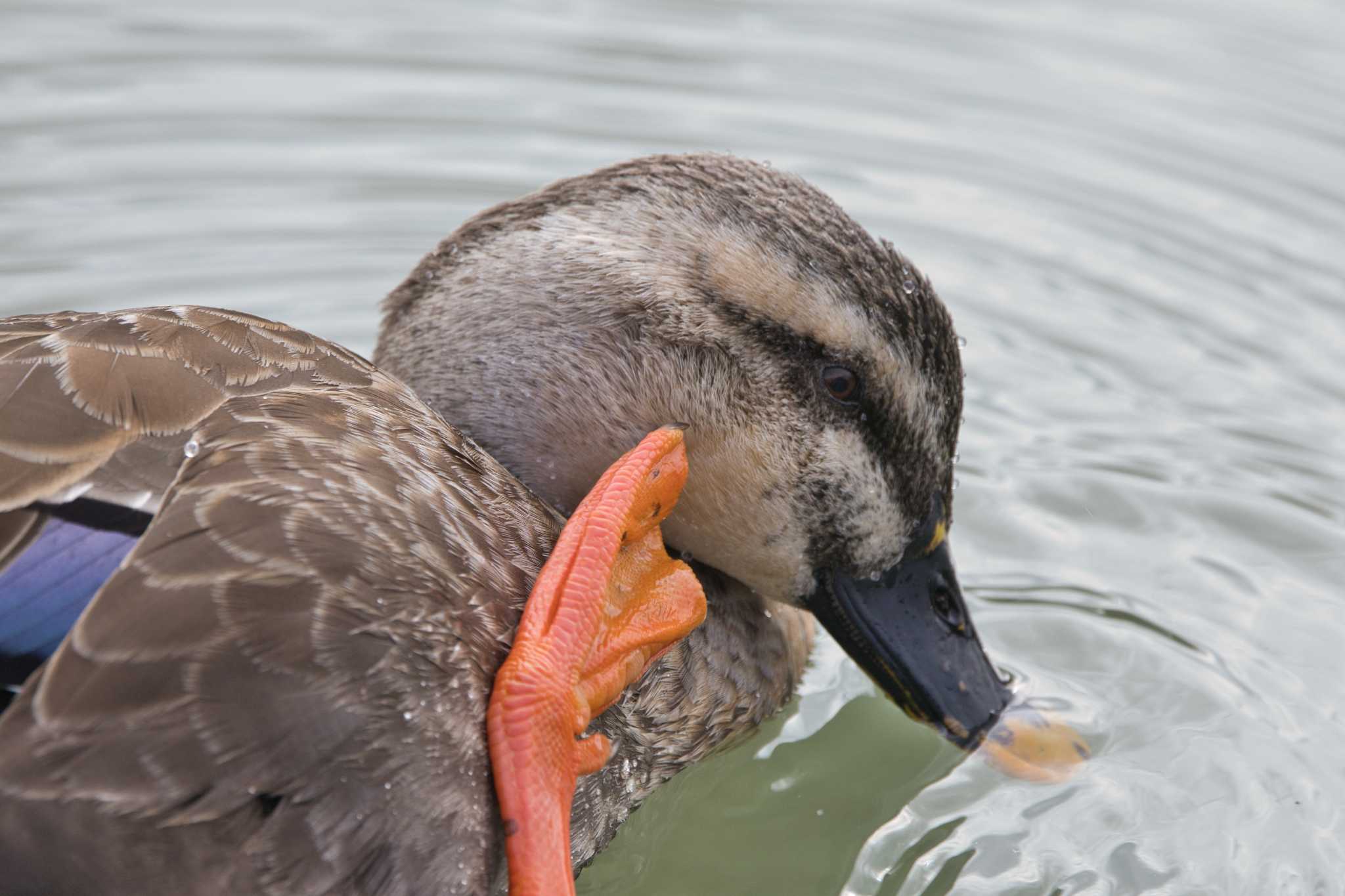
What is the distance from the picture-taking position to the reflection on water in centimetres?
400

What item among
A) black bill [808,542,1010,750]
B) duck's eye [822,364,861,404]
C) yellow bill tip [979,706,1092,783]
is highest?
duck's eye [822,364,861,404]

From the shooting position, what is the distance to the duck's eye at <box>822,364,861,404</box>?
3.77 m

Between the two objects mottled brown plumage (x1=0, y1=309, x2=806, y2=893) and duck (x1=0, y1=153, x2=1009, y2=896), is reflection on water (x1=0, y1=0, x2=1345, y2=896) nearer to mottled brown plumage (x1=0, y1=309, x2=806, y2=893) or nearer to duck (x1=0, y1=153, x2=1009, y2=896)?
duck (x1=0, y1=153, x2=1009, y2=896)

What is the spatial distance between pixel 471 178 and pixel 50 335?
418 cm

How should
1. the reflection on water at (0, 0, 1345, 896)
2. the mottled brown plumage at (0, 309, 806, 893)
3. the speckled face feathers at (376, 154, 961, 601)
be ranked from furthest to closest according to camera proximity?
1. the reflection on water at (0, 0, 1345, 896)
2. the speckled face feathers at (376, 154, 961, 601)
3. the mottled brown plumage at (0, 309, 806, 893)

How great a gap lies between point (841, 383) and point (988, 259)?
10.7 feet

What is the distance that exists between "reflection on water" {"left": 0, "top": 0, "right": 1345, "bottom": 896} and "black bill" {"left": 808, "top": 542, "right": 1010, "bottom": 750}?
0.59 feet

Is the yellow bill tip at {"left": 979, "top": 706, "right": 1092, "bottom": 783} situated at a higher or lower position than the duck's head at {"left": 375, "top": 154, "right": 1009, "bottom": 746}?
lower

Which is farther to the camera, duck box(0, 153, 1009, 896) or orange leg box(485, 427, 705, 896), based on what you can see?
orange leg box(485, 427, 705, 896)

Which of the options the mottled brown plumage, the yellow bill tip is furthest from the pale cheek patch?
the mottled brown plumage

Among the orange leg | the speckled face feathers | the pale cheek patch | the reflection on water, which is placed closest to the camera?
the orange leg

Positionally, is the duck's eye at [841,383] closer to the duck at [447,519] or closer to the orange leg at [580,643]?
the duck at [447,519]

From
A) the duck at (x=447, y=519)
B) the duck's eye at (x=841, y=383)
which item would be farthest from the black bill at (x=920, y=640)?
the duck's eye at (x=841, y=383)

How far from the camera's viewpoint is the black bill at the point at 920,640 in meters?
4.04
